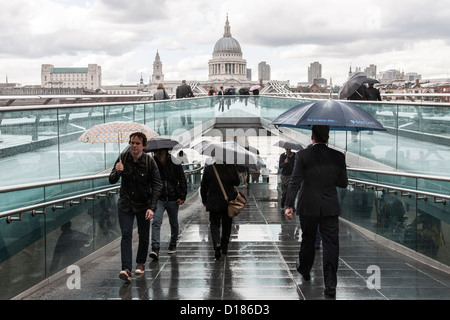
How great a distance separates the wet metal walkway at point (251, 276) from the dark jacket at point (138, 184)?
982 millimetres

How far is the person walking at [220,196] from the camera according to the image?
30.0 feet

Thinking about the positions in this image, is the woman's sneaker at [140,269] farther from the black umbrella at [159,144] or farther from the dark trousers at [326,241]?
the dark trousers at [326,241]

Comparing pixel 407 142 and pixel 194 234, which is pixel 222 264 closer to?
pixel 194 234

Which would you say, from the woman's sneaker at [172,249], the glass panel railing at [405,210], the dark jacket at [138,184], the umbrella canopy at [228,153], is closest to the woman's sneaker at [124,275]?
the dark jacket at [138,184]

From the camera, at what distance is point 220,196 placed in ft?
30.1

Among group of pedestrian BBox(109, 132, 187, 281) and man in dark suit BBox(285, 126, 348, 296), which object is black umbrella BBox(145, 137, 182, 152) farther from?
man in dark suit BBox(285, 126, 348, 296)

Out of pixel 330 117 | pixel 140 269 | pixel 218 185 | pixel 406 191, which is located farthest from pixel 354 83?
pixel 140 269

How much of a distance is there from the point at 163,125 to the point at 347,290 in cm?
1218

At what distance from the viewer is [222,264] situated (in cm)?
856

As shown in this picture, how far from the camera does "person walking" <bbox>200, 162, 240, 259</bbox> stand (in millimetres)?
9156

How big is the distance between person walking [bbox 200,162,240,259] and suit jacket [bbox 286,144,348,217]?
89.0 inches

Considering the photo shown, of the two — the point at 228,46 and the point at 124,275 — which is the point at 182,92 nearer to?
the point at 124,275
